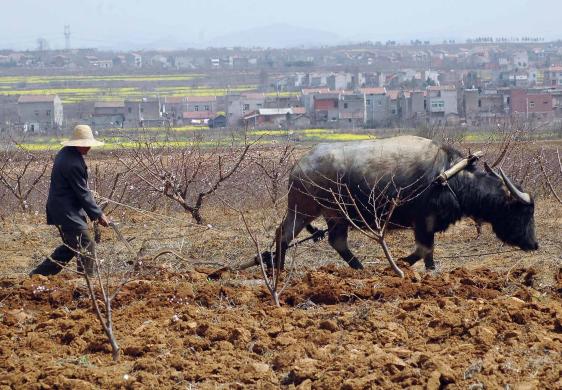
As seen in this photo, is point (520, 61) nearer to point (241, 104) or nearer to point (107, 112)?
point (241, 104)

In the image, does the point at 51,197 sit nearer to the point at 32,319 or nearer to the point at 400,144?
the point at 32,319

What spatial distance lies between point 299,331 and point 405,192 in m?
4.13

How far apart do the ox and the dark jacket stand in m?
2.34

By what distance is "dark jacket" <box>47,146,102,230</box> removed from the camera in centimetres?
1066

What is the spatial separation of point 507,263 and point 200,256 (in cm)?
377

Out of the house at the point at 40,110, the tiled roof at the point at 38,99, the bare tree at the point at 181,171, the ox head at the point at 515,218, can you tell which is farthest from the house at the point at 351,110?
the ox head at the point at 515,218

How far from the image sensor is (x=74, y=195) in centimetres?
1084

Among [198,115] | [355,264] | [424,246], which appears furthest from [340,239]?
[198,115]

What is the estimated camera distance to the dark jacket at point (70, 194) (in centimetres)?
1066

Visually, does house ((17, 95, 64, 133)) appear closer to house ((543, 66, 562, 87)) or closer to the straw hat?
house ((543, 66, 562, 87))

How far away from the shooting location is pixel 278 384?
7.19m

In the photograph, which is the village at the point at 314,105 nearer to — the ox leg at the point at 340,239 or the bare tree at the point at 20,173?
the bare tree at the point at 20,173

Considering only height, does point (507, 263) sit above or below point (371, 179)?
below

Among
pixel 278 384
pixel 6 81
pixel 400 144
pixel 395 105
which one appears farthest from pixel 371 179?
pixel 6 81
